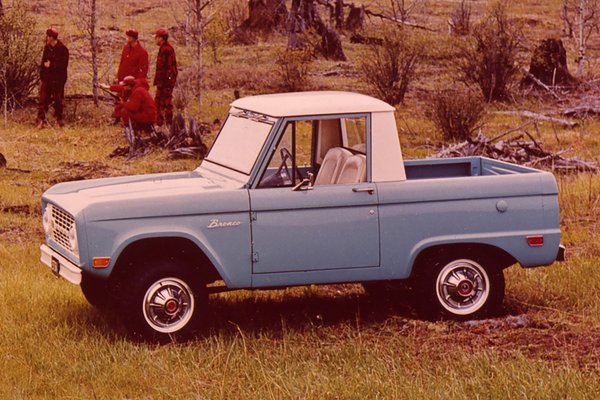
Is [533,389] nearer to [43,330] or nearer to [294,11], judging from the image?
[43,330]

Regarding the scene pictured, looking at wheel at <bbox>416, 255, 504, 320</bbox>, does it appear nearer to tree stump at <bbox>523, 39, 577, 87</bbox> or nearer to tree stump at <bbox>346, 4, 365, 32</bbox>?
tree stump at <bbox>523, 39, 577, 87</bbox>

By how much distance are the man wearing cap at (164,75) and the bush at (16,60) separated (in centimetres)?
332

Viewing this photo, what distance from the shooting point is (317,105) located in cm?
781

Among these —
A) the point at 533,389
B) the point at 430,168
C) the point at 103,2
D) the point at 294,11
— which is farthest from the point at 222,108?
the point at 103,2

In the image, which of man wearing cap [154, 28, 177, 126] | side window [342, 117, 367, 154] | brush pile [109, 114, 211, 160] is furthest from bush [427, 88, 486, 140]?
side window [342, 117, 367, 154]

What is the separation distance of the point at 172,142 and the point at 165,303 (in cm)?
1108

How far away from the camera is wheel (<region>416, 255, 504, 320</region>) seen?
7.87 metres

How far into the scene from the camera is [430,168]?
30.4 feet

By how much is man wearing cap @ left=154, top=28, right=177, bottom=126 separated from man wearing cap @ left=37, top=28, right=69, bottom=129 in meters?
1.76

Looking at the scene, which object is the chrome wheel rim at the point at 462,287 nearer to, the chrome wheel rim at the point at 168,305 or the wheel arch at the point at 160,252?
the wheel arch at the point at 160,252

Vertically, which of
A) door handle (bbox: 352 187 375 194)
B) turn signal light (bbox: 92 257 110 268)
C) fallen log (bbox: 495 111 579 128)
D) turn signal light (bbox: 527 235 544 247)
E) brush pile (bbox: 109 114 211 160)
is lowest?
fallen log (bbox: 495 111 579 128)

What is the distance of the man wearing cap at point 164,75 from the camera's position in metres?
20.4

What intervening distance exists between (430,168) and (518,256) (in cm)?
157

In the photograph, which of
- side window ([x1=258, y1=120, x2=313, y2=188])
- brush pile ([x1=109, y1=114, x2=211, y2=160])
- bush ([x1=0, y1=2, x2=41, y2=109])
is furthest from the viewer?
bush ([x1=0, y1=2, x2=41, y2=109])
